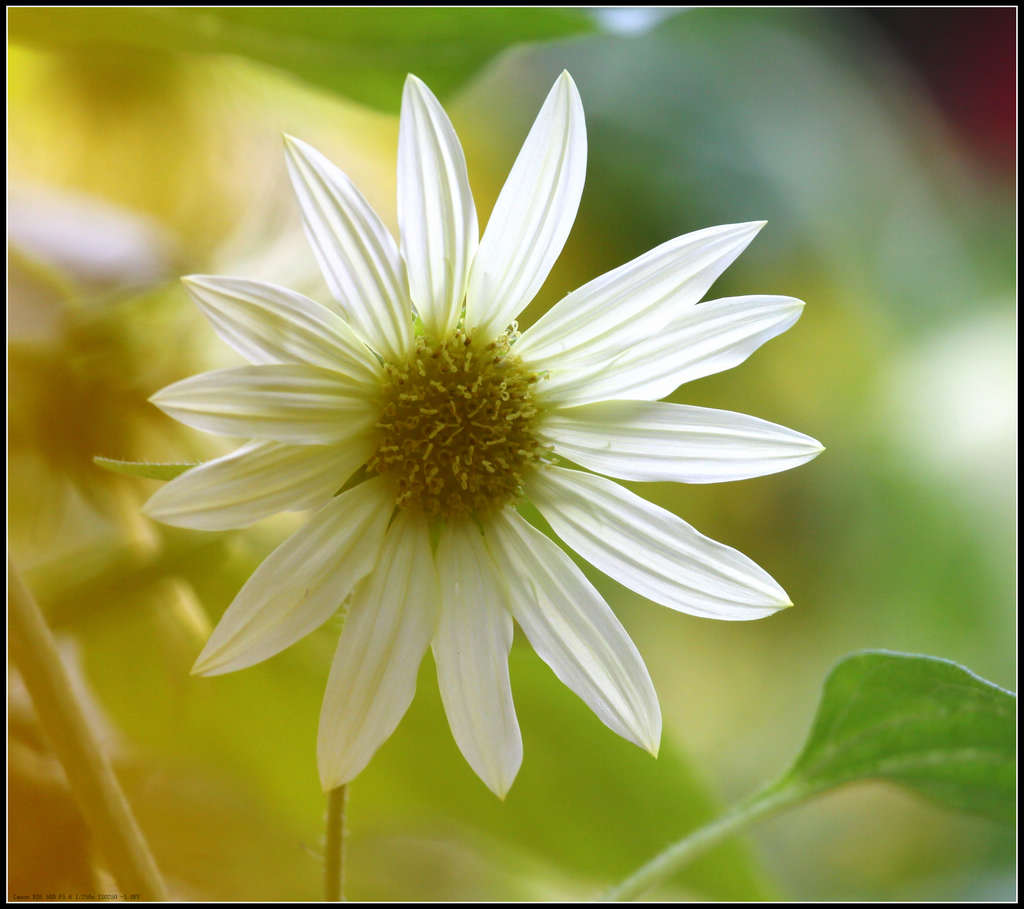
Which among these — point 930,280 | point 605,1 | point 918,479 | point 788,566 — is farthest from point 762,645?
point 605,1

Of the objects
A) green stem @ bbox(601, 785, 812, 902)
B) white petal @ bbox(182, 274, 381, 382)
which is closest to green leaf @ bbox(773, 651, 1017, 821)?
green stem @ bbox(601, 785, 812, 902)

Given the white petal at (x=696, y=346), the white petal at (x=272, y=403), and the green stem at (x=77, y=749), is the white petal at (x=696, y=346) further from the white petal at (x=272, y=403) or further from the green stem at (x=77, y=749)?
the green stem at (x=77, y=749)

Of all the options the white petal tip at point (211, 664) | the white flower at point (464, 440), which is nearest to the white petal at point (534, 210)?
Answer: the white flower at point (464, 440)

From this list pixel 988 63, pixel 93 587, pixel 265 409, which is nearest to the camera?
pixel 265 409

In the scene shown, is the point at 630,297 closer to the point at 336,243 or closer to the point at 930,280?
the point at 336,243

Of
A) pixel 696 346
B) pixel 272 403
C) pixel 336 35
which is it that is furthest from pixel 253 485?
pixel 336 35

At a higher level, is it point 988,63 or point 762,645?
point 988,63

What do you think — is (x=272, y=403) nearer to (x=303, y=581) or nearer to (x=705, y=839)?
(x=303, y=581)

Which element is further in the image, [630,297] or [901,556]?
[901,556]
